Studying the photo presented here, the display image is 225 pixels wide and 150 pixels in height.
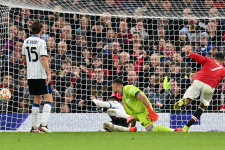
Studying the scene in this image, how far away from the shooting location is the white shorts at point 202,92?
32.2 feet

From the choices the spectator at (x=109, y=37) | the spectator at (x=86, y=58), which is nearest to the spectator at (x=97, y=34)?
the spectator at (x=109, y=37)

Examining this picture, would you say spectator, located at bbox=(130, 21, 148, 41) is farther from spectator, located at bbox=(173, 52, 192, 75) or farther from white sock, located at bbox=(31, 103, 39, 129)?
white sock, located at bbox=(31, 103, 39, 129)

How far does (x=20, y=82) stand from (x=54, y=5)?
6.97ft

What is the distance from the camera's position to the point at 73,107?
1173 centimetres

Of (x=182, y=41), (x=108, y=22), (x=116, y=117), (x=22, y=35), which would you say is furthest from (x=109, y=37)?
(x=116, y=117)

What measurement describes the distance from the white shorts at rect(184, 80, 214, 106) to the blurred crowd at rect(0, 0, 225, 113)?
1.80 metres

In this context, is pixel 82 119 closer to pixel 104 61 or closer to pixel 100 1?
pixel 104 61

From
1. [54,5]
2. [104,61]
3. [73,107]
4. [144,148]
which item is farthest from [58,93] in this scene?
[144,148]

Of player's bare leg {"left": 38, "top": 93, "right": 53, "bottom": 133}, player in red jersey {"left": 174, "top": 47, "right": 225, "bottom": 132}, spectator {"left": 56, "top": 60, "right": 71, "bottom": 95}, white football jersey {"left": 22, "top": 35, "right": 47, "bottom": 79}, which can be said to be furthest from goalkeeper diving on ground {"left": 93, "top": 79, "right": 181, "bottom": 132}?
spectator {"left": 56, "top": 60, "right": 71, "bottom": 95}

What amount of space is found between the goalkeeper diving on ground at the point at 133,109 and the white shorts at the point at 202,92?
0.87 m

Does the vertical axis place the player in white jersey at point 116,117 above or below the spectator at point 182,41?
below

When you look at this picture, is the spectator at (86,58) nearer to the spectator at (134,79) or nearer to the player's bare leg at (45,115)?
the spectator at (134,79)

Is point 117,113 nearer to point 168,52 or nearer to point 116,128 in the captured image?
point 116,128

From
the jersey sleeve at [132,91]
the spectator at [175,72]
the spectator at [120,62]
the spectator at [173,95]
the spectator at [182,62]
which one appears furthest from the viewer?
the spectator at [120,62]
